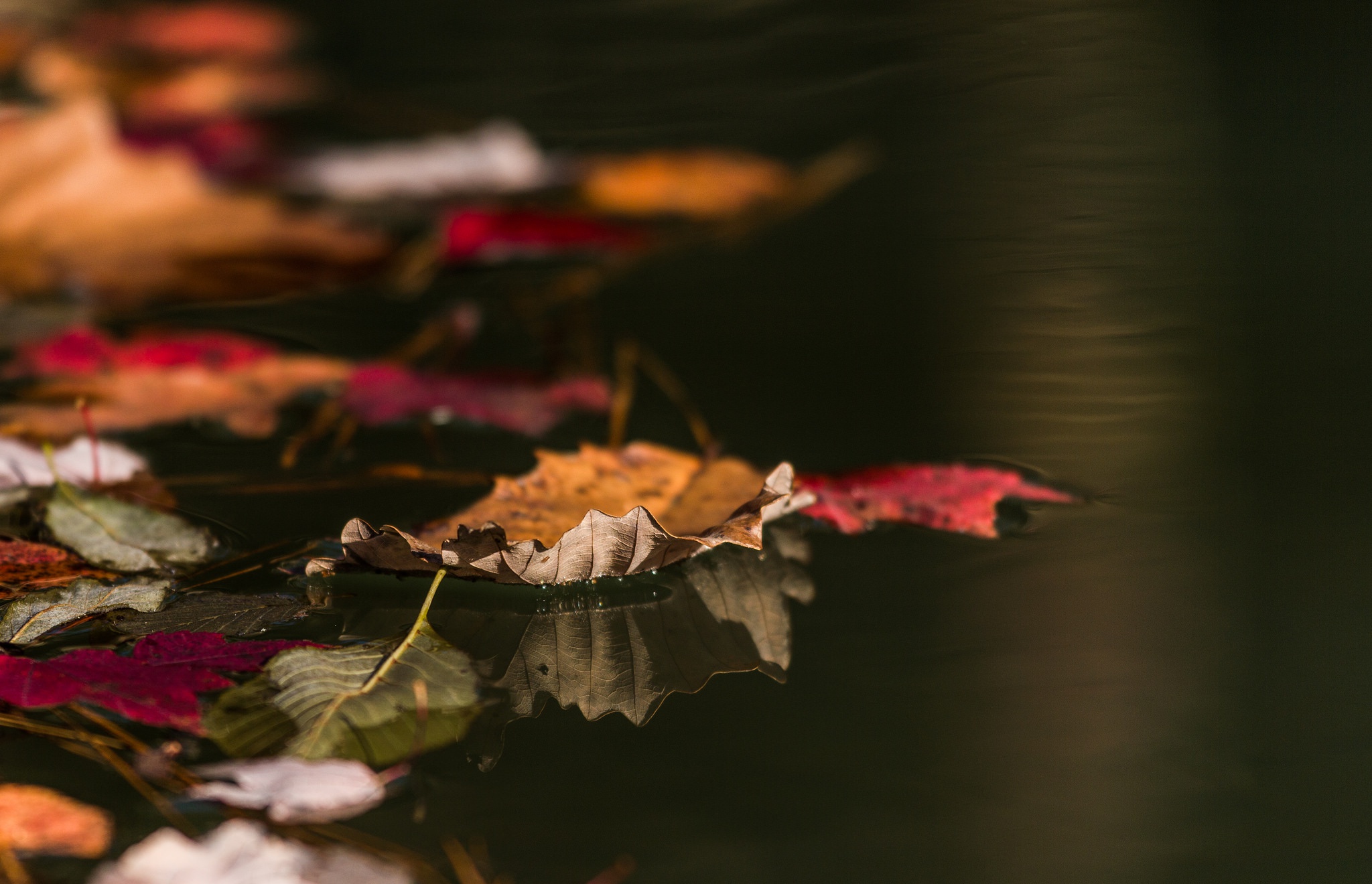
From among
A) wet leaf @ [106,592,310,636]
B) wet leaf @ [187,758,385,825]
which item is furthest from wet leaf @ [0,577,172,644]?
wet leaf @ [187,758,385,825]

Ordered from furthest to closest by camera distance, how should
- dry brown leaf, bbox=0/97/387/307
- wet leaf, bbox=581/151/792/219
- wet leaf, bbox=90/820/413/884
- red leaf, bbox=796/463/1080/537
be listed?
wet leaf, bbox=581/151/792/219, dry brown leaf, bbox=0/97/387/307, red leaf, bbox=796/463/1080/537, wet leaf, bbox=90/820/413/884

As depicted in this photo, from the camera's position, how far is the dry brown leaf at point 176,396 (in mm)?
698

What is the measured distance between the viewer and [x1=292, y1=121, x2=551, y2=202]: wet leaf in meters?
1.32

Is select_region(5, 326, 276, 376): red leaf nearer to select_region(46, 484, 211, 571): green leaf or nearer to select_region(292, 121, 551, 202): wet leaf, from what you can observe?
select_region(46, 484, 211, 571): green leaf

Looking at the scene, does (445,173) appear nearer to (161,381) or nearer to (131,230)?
(131,230)

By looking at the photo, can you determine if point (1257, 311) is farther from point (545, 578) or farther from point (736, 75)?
point (736, 75)

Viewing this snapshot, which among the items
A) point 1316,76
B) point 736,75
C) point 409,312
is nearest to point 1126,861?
point 409,312

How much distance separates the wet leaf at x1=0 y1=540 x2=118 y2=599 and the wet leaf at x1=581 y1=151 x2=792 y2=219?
844 mm

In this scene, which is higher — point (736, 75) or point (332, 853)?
point (736, 75)

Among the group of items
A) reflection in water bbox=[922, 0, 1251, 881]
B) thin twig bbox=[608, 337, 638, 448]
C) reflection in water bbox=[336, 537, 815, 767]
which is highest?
reflection in water bbox=[922, 0, 1251, 881]

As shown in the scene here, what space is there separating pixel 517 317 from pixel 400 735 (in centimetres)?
62

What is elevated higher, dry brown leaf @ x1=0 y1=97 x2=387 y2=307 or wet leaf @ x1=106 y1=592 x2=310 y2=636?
dry brown leaf @ x1=0 y1=97 x2=387 y2=307

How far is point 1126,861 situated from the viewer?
1.01ft

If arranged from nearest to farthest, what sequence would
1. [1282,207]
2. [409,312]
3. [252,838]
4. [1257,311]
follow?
[252,838]
[1257,311]
[409,312]
[1282,207]
